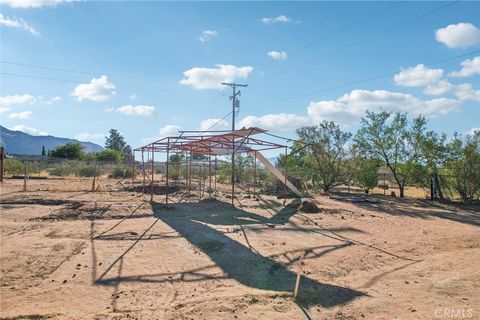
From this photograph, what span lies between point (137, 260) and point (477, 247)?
8.09 metres

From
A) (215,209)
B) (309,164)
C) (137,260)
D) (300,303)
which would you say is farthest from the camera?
(309,164)

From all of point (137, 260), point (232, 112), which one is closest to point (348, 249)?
point (137, 260)

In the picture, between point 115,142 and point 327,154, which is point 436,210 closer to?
point 327,154

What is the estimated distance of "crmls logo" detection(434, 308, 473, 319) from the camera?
4.93 m

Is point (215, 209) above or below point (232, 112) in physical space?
below

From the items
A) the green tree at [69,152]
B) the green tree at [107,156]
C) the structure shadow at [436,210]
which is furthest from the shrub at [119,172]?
the structure shadow at [436,210]

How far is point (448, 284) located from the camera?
6.24 metres

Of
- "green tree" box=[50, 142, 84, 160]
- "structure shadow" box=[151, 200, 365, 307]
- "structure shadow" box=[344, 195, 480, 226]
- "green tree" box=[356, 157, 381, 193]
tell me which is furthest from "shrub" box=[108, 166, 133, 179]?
"structure shadow" box=[151, 200, 365, 307]

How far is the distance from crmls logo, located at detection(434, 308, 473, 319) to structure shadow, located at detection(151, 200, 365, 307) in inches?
41.5

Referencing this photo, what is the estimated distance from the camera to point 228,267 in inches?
273

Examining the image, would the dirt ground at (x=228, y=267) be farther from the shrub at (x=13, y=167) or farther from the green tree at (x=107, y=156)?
the green tree at (x=107, y=156)

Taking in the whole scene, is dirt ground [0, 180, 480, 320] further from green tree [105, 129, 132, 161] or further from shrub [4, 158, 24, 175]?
green tree [105, 129, 132, 161]

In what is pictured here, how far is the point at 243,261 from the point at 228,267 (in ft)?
1.54

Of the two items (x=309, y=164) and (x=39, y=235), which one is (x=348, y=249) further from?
(x=309, y=164)
